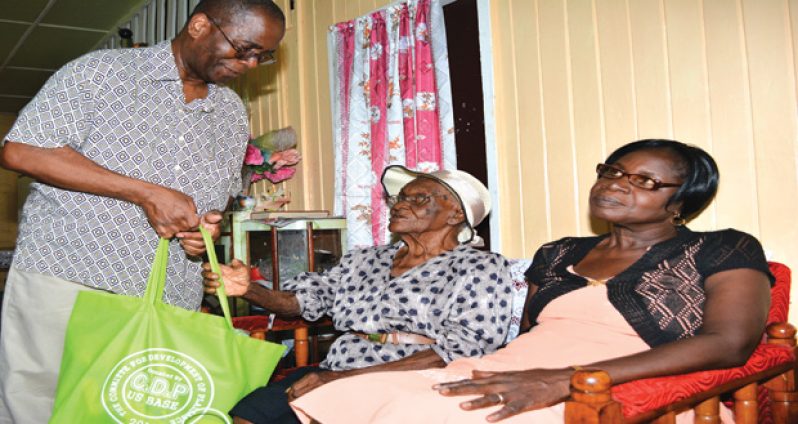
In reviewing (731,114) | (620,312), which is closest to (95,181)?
(620,312)

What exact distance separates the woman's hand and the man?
2.81ft

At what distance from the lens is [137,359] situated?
162cm

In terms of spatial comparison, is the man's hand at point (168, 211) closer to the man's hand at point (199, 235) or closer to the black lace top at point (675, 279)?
the man's hand at point (199, 235)

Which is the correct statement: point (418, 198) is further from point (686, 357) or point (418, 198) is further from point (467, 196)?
point (686, 357)

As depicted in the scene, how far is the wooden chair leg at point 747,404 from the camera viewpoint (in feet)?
5.37

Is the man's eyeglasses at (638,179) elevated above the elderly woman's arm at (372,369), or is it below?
above

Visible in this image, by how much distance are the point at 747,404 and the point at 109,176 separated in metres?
1.74

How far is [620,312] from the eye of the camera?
1749 mm

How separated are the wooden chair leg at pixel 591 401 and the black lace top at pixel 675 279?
546 mm

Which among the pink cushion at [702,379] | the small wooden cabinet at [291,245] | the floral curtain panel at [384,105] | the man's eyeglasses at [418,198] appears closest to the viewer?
the pink cushion at [702,379]

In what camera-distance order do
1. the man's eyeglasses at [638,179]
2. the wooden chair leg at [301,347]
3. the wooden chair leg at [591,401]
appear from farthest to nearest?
1. the wooden chair leg at [301,347]
2. the man's eyeglasses at [638,179]
3. the wooden chair leg at [591,401]

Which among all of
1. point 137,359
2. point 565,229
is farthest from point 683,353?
point 137,359

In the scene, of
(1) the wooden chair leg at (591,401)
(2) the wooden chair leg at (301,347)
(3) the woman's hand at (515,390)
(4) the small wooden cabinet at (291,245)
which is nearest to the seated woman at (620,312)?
(3) the woman's hand at (515,390)

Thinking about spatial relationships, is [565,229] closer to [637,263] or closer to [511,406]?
[637,263]
